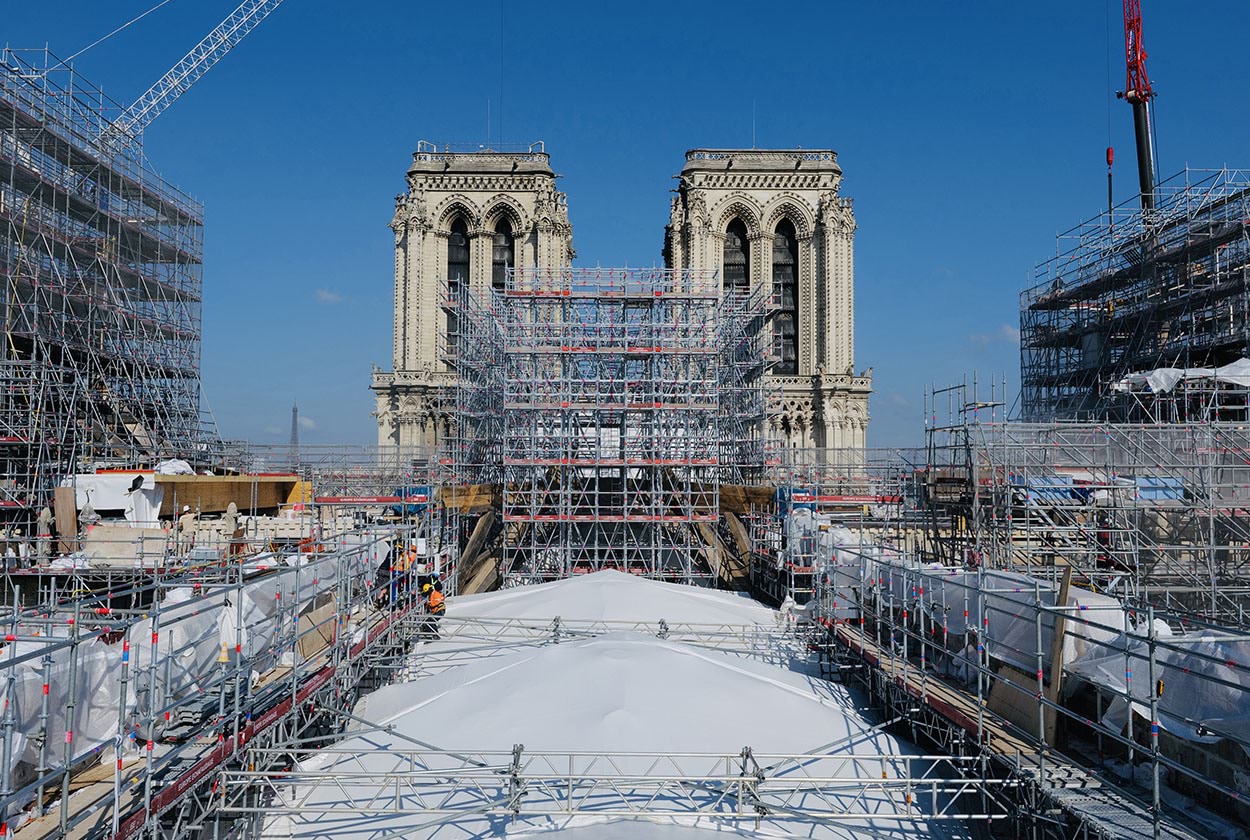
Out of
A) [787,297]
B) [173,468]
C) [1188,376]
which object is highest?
[787,297]

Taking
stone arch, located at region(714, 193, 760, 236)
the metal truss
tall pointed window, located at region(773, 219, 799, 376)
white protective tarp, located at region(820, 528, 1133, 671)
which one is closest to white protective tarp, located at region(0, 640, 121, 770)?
the metal truss

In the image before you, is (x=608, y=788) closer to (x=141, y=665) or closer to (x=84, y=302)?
(x=141, y=665)

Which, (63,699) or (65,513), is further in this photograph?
(65,513)

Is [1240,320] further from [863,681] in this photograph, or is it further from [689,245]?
[689,245]

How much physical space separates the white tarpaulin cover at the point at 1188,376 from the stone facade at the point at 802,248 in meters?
20.8

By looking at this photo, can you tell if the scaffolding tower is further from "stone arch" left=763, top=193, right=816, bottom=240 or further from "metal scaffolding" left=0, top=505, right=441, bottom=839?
"stone arch" left=763, top=193, right=816, bottom=240

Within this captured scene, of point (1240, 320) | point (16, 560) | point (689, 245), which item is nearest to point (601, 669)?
point (16, 560)

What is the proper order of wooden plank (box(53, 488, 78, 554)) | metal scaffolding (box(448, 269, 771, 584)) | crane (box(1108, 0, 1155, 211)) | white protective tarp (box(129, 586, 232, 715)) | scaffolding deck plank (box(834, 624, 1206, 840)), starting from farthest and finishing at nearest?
1. crane (box(1108, 0, 1155, 211))
2. metal scaffolding (box(448, 269, 771, 584))
3. wooden plank (box(53, 488, 78, 554))
4. white protective tarp (box(129, 586, 232, 715))
5. scaffolding deck plank (box(834, 624, 1206, 840))

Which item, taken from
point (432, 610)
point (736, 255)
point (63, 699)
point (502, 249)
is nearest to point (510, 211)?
point (502, 249)

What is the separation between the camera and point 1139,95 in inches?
2000

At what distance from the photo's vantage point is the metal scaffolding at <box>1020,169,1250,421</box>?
100ft

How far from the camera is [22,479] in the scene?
29094 millimetres

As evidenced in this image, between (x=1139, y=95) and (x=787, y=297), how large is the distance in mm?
21212

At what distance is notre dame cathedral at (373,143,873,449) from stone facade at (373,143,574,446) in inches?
2.1
